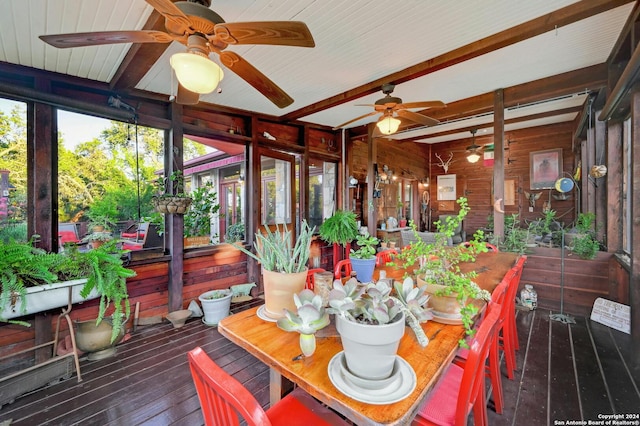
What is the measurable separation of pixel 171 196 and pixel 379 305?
9.21 feet

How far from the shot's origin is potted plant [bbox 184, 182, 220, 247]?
3422 mm

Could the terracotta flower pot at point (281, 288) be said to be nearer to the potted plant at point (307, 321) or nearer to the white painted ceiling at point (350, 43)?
the potted plant at point (307, 321)

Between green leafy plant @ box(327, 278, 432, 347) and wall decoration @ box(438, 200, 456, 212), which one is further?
wall decoration @ box(438, 200, 456, 212)

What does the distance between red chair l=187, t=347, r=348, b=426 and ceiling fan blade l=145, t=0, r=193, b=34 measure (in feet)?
4.88

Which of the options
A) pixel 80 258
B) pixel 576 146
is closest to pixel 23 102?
pixel 80 258

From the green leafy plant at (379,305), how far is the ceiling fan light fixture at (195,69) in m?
1.43

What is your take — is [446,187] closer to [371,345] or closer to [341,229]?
[341,229]

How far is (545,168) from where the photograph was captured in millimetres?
6215

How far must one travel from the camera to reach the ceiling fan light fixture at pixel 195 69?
1.48 metres

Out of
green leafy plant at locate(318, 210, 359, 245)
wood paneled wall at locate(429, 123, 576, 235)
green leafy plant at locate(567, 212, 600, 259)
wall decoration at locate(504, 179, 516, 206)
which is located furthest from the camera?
wall decoration at locate(504, 179, 516, 206)

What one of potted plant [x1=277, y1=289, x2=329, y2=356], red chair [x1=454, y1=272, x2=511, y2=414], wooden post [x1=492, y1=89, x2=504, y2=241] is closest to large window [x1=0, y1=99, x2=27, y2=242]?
potted plant [x1=277, y1=289, x2=329, y2=356]

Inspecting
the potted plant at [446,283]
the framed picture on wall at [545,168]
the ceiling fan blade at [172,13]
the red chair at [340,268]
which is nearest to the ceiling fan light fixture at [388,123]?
the red chair at [340,268]

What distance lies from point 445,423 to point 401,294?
1.81 ft

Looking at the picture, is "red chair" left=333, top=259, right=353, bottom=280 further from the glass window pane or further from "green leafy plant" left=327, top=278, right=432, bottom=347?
the glass window pane
